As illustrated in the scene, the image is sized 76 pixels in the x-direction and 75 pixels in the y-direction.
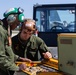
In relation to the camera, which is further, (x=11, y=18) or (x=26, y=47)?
(x=26, y=47)

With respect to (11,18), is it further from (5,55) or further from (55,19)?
(55,19)

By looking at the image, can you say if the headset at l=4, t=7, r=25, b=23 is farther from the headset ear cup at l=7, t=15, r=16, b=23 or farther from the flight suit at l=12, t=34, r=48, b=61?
→ the flight suit at l=12, t=34, r=48, b=61

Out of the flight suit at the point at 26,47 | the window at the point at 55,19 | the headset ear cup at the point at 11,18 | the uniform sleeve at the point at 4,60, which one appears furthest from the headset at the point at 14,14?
the window at the point at 55,19

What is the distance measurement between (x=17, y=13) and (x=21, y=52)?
101cm

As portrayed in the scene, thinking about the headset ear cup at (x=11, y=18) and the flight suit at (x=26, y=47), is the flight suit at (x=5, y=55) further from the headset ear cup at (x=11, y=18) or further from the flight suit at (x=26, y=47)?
the flight suit at (x=26, y=47)

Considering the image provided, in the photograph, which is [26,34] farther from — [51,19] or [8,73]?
[51,19]

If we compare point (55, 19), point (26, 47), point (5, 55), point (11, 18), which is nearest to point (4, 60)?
point (5, 55)

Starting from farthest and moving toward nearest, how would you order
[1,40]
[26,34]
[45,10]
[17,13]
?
[45,10] < [26,34] < [17,13] < [1,40]

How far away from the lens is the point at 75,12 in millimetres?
9773

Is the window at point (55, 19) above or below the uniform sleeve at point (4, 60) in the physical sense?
above

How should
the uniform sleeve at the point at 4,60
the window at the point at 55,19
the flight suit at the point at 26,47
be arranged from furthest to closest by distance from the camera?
the window at the point at 55,19 → the flight suit at the point at 26,47 → the uniform sleeve at the point at 4,60

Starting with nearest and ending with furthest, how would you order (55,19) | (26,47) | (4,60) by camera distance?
(4,60) → (26,47) → (55,19)

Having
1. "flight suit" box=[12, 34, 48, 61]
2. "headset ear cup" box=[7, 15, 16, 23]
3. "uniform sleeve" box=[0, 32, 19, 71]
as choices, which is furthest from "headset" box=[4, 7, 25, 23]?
"flight suit" box=[12, 34, 48, 61]

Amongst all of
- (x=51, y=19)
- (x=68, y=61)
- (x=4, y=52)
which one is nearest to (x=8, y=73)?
(x=4, y=52)
